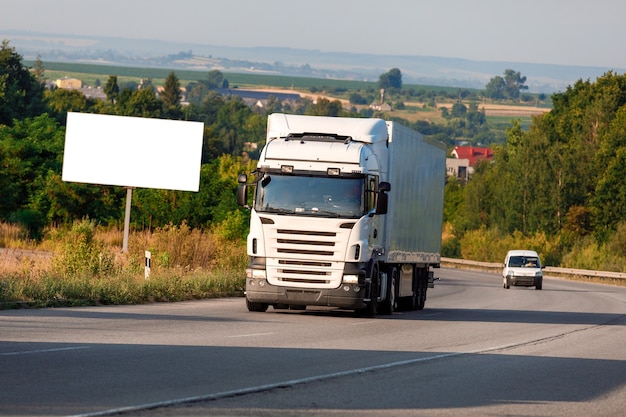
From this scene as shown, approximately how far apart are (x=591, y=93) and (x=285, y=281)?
9409 cm

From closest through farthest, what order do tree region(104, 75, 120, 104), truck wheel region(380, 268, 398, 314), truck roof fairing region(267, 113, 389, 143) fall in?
truck roof fairing region(267, 113, 389, 143), truck wheel region(380, 268, 398, 314), tree region(104, 75, 120, 104)

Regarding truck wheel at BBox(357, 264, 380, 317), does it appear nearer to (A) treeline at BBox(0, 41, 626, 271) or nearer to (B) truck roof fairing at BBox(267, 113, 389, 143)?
(B) truck roof fairing at BBox(267, 113, 389, 143)

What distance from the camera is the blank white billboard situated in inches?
1624

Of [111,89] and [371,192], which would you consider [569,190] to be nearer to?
[371,192]

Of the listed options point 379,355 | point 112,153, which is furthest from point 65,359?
point 112,153

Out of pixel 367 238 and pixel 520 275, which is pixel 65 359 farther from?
pixel 520 275

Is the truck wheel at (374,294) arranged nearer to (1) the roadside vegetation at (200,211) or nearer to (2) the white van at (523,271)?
(1) the roadside vegetation at (200,211)

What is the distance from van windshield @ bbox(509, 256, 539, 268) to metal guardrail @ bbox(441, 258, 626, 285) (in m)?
13.1

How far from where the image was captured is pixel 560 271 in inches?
2943

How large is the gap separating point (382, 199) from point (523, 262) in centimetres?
3281

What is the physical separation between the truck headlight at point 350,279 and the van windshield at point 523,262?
3256 centimetres

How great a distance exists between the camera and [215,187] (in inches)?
2178

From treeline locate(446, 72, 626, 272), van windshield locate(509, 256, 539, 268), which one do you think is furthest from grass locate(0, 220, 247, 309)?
treeline locate(446, 72, 626, 272)

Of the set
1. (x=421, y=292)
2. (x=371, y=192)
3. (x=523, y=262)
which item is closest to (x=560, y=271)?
(x=523, y=262)
